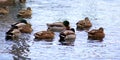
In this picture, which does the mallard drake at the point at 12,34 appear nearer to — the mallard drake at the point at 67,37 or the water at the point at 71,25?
the water at the point at 71,25

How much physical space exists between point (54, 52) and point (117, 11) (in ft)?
44.2

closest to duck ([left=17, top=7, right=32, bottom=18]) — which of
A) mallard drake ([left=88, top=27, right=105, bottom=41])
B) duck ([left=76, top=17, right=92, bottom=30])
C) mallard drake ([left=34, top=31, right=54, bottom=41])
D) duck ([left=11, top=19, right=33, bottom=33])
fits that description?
duck ([left=76, top=17, right=92, bottom=30])

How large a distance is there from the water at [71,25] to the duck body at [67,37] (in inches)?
10.7

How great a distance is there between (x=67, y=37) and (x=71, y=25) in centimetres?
437

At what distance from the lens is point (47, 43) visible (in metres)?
25.6

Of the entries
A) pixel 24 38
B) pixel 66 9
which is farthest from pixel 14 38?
pixel 66 9

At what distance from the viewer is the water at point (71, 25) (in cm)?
2305

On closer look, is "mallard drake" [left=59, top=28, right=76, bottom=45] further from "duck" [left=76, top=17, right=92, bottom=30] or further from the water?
"duck" [left=76, top=17, right=92, bottom=30]

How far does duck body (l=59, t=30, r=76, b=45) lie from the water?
0.89ft

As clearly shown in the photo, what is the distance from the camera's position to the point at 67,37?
26391mm

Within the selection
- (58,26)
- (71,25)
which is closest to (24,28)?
(58,26)

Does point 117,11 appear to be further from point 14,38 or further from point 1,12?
point 14,38

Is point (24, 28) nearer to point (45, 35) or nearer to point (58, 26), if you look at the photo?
point (45, 35)

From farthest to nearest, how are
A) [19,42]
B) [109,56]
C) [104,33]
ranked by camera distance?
[104,33]
[19,42]
[109,56]
